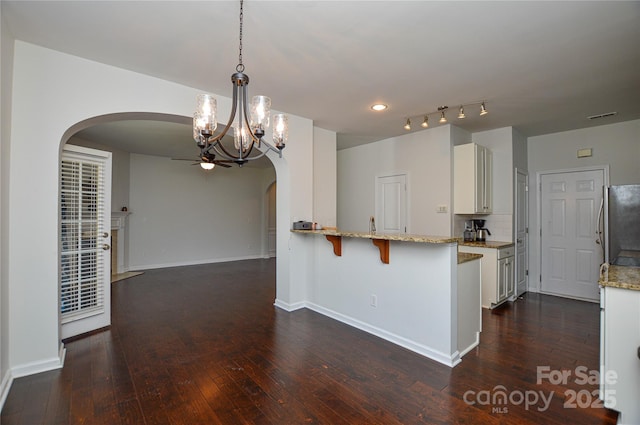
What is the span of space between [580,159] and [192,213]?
313 inches

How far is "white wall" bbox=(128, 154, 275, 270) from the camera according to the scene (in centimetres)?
682

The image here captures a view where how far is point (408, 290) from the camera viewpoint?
2895mm

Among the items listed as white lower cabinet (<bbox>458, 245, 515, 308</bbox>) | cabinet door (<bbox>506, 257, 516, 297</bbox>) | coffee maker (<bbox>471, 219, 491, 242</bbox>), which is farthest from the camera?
coffee maker (<bbox>471, 219, 491, 242</bbox>)

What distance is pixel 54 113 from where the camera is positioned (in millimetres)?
2457

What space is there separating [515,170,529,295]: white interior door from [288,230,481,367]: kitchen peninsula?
242 cm

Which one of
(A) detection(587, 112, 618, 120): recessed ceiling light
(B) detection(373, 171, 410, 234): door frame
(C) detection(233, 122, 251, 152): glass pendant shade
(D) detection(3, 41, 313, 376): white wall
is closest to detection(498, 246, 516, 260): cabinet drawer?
(B) detection(373, 171, 410, 234): door frame

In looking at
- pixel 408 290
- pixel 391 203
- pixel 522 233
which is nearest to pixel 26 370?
pixel 408 290

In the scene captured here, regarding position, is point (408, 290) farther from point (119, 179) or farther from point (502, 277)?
point (119, 179)

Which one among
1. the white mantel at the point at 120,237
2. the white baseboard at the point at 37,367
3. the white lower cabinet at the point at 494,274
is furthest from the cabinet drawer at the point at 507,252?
the white mantel at the point at 120,237

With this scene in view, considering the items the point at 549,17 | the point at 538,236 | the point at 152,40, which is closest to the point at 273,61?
the point at 152,40

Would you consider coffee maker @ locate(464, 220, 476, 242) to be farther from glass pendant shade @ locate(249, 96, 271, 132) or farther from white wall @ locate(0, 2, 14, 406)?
white wall @ locate(0, 2, 14, 406)

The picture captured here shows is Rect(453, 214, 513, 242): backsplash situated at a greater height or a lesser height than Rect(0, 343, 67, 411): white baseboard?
greater

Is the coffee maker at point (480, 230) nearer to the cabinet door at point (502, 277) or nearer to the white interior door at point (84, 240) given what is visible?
the cabinet door at point (502, 277)

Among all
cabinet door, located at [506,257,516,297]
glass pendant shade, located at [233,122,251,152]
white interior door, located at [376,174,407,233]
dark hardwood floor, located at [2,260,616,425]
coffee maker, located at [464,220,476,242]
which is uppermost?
glass pendant shade, located at [233,122,251,152]
